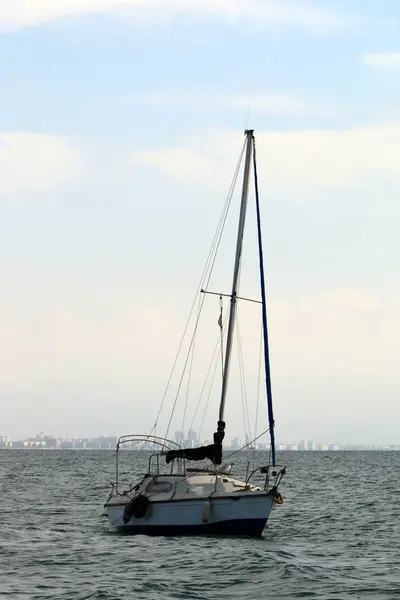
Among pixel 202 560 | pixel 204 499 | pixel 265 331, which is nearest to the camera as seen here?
pixel 202 560

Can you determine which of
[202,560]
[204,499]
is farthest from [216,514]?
[202,560]

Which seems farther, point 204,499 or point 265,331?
point 265,331

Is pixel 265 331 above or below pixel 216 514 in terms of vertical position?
above

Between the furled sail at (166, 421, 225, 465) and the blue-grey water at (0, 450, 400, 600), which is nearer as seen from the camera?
the blue-grey water at (0, 450, 400, 600)

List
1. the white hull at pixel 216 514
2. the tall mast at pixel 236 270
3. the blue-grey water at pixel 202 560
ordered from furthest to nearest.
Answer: the tall mast at pixel 236 270
the white hull at pixel 216 514
the blue-grey water at pixel 202 560

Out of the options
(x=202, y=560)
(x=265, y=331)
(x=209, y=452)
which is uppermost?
(x=265, y=331)

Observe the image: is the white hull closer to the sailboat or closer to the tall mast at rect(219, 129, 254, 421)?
the sailboat

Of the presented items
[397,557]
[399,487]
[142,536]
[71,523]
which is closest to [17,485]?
[399,487]

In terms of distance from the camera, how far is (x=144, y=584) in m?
29.1

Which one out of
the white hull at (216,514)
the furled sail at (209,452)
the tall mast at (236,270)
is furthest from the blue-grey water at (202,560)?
the tall mast at (236,270)

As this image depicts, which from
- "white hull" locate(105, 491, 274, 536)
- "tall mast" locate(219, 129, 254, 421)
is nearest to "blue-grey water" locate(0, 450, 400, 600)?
"white hull" locate(105, 491, 274, 536)

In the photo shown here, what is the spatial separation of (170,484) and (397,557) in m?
8.60

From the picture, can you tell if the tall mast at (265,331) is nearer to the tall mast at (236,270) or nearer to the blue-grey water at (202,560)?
the tall mast at (236,270)

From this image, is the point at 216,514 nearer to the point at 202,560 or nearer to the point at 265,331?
the point at 202,560
